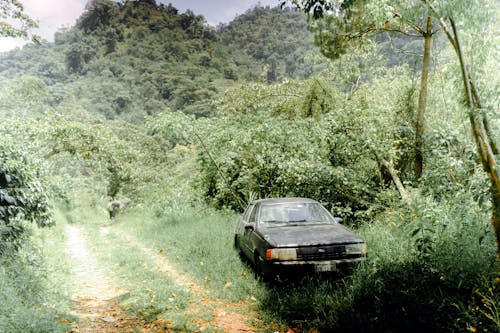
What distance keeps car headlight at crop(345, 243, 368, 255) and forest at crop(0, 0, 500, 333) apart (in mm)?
260

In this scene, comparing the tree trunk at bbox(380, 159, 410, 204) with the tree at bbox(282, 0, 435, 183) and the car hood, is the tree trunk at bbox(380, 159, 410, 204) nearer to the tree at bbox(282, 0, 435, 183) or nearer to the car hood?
the tree at bbox(282, 0, 435, 183)

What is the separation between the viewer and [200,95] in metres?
47.0

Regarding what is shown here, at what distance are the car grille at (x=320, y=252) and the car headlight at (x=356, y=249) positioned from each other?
0.10 meters

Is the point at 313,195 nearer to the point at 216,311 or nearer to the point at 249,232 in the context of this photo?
the point at 249,232

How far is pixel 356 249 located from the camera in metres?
6.30

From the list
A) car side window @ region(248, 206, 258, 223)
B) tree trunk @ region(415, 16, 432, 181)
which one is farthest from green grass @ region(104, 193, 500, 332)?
tree trunk @ region(415, 16, 432, 181)

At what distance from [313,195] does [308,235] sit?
5.43m

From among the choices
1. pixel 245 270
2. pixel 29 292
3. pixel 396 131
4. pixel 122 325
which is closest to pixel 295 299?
pixel 245 270

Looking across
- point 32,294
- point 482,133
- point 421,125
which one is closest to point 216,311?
point 32,294

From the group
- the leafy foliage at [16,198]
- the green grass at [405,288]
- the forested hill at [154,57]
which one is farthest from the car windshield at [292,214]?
the forested hill at [154,57]

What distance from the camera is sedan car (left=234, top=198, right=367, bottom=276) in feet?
20.2

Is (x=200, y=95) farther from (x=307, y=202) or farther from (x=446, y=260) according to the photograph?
(x=446, y=260)

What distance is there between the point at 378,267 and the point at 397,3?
3.77 meters

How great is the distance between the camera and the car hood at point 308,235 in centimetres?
627
